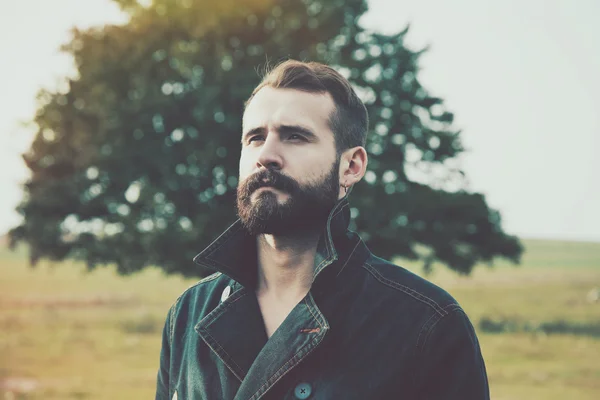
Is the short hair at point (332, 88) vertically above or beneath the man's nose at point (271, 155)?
above

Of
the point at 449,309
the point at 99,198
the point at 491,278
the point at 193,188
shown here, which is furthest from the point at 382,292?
the point at 491,278

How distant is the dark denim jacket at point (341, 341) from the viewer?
268 cm

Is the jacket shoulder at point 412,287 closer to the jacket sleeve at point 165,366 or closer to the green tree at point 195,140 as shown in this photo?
the jacket sleeve at point 165,366

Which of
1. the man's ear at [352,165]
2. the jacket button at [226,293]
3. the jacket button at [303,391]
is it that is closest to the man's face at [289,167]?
the man's ear at [352,165]

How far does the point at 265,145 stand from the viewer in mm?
3090

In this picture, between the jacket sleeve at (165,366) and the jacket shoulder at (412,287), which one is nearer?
the jacket shoulder at (412,287)

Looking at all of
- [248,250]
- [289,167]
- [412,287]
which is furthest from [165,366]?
[412,287]

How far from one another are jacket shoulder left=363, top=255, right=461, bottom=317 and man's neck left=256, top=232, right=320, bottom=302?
284mm

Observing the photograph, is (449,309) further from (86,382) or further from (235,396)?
(86,382)

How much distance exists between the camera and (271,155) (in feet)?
10.00

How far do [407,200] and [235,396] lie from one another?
17.1m

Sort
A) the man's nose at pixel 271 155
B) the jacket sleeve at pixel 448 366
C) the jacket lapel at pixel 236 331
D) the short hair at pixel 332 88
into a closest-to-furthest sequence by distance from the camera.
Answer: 1. the jacket sleeve at pixel 448 366
2. the jacket lapel at pixel 236 331
3. the man's nose at pixel 271 155
4. the short hair at pixel 332 88

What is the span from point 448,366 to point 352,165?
1167mm

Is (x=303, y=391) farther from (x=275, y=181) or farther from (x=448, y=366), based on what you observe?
(x=275, y=181)
